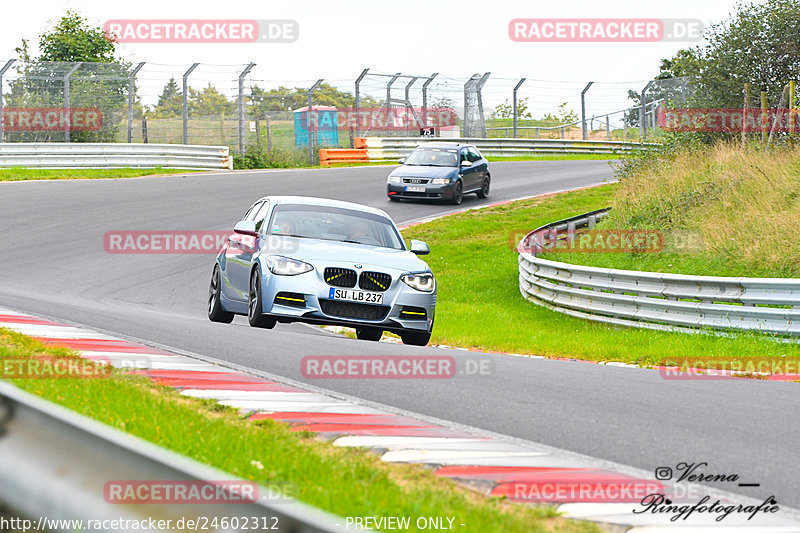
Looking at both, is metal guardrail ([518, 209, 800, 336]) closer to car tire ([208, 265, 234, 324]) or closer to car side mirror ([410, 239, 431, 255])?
car side mirror ([410, 239, 431, 255])

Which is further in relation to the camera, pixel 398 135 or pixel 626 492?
pixel 398 135

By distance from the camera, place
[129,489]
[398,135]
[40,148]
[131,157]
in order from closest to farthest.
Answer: [129,489], [40,148], [131,157], [398,135]

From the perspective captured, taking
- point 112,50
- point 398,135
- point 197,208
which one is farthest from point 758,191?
point 112,50

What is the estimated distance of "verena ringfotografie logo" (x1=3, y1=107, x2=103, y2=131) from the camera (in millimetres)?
30641

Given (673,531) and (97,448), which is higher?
(97,448)

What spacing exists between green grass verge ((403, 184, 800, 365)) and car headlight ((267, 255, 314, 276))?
3387 millimetres

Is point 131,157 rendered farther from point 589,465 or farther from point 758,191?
point 589,465

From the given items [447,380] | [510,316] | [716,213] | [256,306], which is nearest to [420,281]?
[256,306]

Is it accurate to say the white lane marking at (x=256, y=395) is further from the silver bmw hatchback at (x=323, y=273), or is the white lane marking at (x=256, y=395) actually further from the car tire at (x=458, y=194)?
the car tire at (x=458, y=194)

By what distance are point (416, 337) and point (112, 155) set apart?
75.3ft

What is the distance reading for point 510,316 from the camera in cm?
1584

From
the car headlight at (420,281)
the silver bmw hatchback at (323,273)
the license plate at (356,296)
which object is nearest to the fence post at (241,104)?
the silver bmw hatchback at (323,273)

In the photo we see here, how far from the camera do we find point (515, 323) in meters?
15.1

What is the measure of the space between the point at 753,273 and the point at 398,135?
98.0ft
